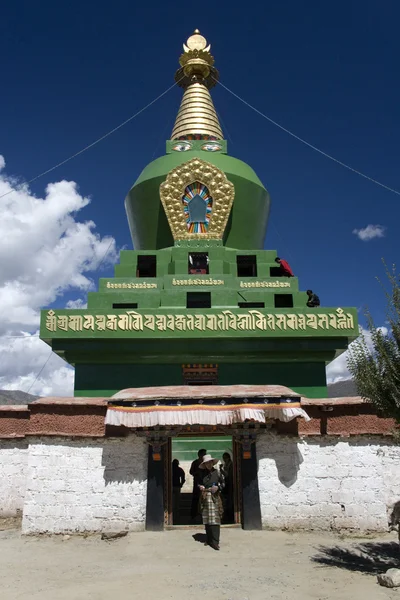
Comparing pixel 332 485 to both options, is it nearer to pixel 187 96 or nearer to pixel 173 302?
pixel 173 302

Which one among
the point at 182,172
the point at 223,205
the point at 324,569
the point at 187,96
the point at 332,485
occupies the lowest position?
the point at 324,569

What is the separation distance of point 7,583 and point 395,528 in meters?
6.89

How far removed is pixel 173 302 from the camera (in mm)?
18359

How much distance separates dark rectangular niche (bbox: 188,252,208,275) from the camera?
20291 millimetres

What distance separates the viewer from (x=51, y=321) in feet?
57.1

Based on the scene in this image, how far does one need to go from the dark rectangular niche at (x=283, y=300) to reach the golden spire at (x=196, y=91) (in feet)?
32.0

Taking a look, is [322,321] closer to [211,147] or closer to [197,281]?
[197,281]

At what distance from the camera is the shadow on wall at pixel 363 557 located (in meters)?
8.16

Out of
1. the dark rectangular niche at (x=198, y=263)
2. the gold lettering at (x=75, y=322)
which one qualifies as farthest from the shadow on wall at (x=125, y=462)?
the dark rectangular niche at (x=198, y=263)

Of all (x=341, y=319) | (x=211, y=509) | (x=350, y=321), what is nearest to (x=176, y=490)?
(x=211, y=509)

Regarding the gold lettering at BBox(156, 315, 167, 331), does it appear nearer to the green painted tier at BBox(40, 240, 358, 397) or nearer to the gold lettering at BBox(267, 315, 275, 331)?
the green painted tier at BBox(40, 240, 358, 397)

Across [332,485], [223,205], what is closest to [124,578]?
[332,485]

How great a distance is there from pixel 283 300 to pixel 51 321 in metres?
7.92

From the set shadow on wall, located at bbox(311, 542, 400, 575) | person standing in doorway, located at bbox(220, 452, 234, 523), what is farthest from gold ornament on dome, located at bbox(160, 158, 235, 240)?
shadow on wall, located at bbox(311, 542, 400, 575)
